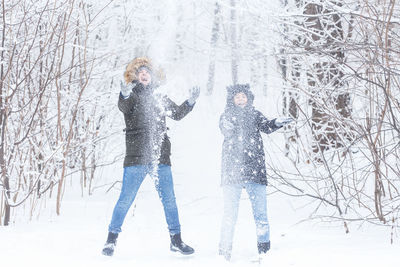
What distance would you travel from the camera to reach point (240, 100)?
3.98m

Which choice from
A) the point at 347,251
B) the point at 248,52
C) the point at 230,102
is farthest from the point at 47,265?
the point at 248,52

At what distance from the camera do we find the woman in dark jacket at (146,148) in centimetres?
380

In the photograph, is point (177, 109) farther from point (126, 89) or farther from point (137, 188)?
point (137, 188)

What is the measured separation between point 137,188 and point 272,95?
439cm

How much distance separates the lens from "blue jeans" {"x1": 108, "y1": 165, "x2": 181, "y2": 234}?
3.81 metres

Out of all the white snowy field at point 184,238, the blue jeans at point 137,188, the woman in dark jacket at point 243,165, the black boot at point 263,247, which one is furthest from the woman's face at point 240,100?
the black boot at point 263,247

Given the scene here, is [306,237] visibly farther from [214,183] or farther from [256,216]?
[214,183]

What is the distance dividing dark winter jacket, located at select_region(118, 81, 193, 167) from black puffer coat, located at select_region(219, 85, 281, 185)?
1.23 ft

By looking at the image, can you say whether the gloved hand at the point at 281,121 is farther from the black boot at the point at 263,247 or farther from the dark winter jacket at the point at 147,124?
the black boot at the point at 263,247

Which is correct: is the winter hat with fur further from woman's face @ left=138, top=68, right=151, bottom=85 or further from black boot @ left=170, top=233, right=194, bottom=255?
black boot @ left=170, top=233, right=194, bottom=255

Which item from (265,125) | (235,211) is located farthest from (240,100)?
(235,211)

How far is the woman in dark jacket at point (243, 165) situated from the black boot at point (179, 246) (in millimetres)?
244

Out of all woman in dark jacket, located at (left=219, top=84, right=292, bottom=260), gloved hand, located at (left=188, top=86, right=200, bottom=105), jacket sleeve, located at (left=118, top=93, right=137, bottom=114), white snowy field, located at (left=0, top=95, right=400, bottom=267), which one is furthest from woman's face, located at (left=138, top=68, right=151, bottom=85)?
white snowy field, located at (left=0, top=95, right=400, bottom=267)

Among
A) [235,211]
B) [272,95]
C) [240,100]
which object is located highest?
[272,95]
